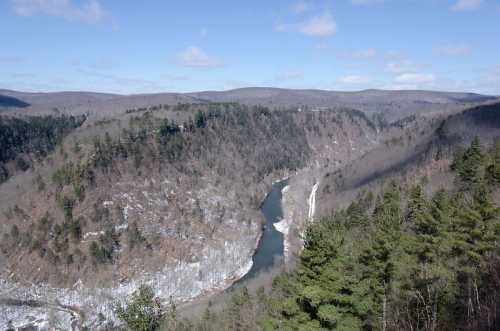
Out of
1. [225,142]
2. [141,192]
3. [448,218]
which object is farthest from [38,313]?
[225,142]

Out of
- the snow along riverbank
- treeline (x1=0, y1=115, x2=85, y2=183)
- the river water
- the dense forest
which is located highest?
the dense forest

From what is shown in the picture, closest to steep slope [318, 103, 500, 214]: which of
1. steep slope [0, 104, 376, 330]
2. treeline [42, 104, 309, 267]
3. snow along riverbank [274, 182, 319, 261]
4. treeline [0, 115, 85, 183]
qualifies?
snow along riverbank [274, 182, 319, 261]

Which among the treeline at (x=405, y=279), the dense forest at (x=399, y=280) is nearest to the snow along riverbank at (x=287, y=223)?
the dense forest at (x=399, y=280)

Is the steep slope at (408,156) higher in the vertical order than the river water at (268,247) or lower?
higher

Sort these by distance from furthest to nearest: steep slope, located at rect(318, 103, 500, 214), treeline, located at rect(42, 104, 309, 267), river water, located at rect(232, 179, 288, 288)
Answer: steep slope, located at rect(318, 103, 500, 214) → treeline, located at rect(42, 104, 309, 267) → river water, located at rect(232, 179, 288, 288)

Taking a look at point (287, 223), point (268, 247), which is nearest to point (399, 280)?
point (268, 247)

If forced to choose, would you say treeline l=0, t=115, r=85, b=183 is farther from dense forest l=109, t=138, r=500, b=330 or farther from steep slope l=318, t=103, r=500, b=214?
dense forest l=109, t=138, r=500, b=330

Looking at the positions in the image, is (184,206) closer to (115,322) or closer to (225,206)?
(225,206)

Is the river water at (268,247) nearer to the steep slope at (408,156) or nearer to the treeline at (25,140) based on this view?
the steep slope at (408,156)
